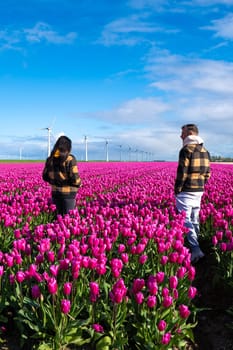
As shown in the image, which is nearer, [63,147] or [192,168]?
[192,168]

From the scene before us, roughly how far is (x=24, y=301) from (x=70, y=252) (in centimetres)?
74

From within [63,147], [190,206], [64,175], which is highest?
[63,147]

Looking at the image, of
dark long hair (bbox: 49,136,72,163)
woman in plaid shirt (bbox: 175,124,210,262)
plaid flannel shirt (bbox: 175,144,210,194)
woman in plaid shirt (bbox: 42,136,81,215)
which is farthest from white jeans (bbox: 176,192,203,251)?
dark long hair (bbox: 49,136,72,163)

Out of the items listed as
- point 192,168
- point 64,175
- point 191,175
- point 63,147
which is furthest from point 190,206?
point 63,147

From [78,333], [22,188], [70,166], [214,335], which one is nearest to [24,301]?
[78,333]

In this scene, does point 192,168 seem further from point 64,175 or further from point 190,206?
point 64,175

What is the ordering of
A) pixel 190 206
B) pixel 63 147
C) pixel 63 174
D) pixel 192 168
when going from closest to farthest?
1. pixel 192 168
2. pixel 190 206
3. pixel 63 147
4. pixel 63 174

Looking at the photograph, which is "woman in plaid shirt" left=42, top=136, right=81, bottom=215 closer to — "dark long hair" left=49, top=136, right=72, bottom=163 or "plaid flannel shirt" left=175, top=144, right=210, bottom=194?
"dark long hair" left=49, top=136, right=72, bottom=163

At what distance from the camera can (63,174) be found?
8.16 m

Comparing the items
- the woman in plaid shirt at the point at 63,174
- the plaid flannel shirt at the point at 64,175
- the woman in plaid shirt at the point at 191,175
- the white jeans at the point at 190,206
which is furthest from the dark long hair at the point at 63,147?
the white jeans at the point at 190,206

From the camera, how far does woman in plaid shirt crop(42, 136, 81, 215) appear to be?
794cm

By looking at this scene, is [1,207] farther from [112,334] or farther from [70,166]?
[112,334]

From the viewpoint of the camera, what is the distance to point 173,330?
14.3 feet

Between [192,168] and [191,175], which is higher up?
[192,168]
